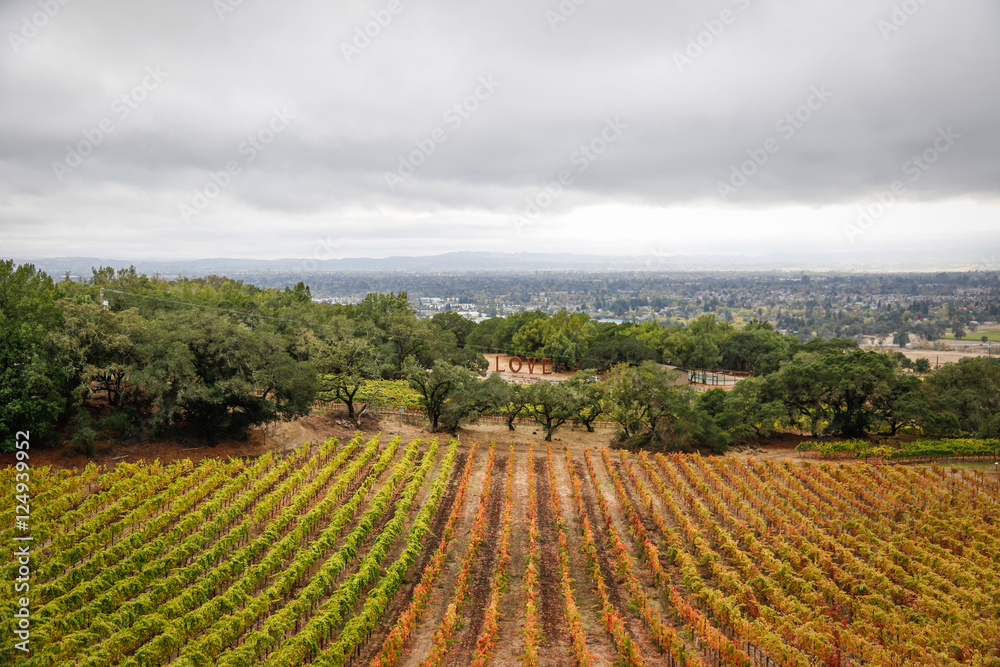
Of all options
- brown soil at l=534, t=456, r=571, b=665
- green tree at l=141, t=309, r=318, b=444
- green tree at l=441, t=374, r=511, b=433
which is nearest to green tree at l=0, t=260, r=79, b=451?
green tree at l=141, t=309, r=318, b=444

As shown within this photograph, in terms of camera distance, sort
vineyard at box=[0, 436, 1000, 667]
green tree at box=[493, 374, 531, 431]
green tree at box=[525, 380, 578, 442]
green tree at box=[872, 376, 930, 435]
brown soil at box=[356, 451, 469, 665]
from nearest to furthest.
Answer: vineyard at box=[0, 436, 1000, 667]
brown soil at box=[356, 451, 469, 665]
green tree at box=[872, 376, 930, 435]
green tree at box=[525, 380, 578, 442]
green tree at box=[493, 374, 531, 431]

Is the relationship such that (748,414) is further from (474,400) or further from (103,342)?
(103,342)

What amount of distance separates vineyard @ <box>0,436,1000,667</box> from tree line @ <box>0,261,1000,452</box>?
14.0ft

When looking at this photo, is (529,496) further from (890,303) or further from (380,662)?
(890,303)

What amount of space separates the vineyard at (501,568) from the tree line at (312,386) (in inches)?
168

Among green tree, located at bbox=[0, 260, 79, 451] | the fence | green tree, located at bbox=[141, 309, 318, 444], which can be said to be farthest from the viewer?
the fence

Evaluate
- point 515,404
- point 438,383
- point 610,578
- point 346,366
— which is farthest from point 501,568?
point 346,366

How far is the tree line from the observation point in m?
26.2

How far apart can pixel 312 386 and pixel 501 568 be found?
18.3m

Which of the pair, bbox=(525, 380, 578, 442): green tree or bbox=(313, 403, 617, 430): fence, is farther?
bbox=(313, 403, 617, 430): fence

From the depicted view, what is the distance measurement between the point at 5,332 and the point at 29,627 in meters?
17.9

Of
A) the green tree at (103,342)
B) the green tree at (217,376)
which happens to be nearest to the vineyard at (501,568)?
the green tree at (217,376)

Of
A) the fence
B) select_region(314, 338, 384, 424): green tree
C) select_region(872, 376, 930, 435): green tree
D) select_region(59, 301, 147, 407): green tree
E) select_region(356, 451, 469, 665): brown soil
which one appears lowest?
the fence

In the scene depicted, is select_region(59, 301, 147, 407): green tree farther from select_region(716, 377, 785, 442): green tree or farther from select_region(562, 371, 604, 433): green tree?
select_region(716, 377, 785, 442): green tree
